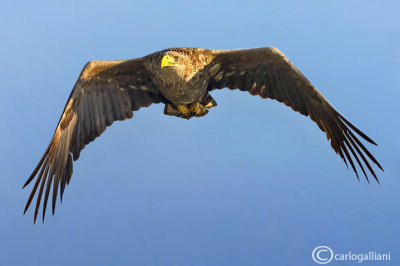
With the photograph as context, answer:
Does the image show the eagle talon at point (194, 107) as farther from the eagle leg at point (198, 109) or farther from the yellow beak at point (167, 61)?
the yellow beak at point (167, 61)

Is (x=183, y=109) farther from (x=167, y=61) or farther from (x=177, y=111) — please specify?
(x=167, y=61)

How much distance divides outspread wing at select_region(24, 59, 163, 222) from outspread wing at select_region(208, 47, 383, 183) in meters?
1.21

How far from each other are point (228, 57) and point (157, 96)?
133 cm

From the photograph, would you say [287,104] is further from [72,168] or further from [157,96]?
[72,168]

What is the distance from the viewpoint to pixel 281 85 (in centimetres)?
1082

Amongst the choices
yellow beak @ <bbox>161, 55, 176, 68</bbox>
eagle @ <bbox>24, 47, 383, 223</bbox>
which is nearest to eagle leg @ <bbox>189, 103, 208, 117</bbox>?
eagle @ <bbox>24, 47, 383, 223</bbox>

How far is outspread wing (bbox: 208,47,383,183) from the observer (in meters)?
10.4

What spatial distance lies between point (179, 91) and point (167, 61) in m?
0.57

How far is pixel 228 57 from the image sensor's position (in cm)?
1064

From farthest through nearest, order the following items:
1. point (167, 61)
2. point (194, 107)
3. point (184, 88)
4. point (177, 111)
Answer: point (177, 111) < point (194, 107) < point (184, 88) < point (167, 61)

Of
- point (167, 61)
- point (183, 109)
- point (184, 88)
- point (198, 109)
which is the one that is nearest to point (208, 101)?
point (198, 109)

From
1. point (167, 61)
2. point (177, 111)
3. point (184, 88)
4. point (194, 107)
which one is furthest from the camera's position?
point (177, 111)

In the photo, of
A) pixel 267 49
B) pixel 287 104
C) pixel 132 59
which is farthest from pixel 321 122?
pixel 132 59

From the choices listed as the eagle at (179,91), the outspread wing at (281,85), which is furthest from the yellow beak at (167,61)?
the outspread wing at (281,85)
